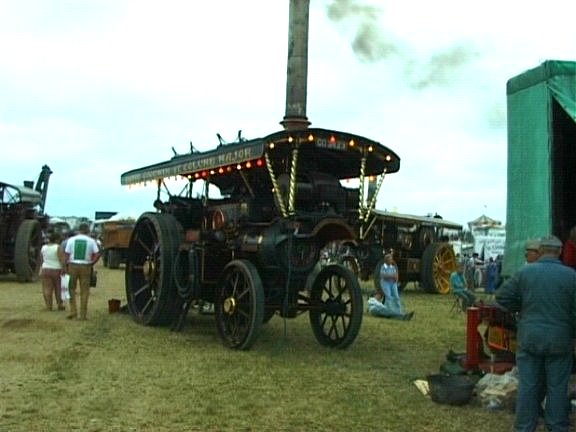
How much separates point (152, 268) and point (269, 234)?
2.82m

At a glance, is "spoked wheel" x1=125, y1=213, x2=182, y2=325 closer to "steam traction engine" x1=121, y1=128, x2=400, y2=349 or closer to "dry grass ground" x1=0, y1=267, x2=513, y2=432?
"steam traction engine" x1=121, y1=128, x2=400, y2=349

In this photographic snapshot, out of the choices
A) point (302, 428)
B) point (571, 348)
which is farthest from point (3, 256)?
point (571, 348)

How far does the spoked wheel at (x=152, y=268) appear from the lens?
10.5 m

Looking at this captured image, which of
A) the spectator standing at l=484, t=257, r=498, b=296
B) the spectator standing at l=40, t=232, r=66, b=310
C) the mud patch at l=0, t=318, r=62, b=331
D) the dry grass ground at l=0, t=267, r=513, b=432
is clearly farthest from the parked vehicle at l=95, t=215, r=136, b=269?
the dry grass ground at l=0, t=267, r=513, b=432

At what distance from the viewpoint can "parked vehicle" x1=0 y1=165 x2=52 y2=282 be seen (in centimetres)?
1817

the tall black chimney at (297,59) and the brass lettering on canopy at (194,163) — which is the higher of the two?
the tall black chimney at (297,59)

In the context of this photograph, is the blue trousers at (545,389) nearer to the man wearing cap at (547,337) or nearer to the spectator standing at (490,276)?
the man wearing cap at (547,337)

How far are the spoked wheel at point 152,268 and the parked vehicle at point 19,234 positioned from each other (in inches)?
281

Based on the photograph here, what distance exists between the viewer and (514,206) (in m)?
6.58

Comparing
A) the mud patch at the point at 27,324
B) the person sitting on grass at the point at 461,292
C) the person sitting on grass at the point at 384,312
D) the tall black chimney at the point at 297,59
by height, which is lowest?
the mud patch at the point at 27,324

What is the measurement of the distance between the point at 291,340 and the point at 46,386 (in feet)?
12.9

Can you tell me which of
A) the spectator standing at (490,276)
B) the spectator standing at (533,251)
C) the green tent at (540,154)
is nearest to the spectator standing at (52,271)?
the green tent at (540,154)

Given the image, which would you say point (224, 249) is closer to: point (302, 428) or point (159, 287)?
point (159, 287)

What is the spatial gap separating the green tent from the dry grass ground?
154 centimetres
